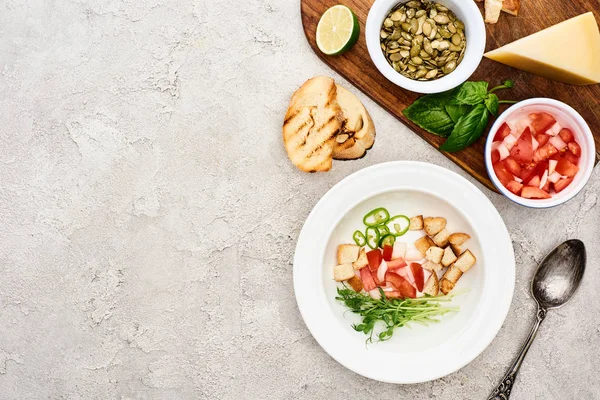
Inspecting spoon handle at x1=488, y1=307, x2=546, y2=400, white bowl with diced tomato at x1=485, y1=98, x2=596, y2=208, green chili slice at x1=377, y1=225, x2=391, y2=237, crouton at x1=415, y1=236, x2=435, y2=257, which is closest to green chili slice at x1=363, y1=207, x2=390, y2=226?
green chili slice at x1=377, y1=225, x2=391, y2=237

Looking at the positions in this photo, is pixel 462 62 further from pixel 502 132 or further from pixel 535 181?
pixel 535 181

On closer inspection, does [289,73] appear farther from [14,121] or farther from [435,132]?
[14,121]

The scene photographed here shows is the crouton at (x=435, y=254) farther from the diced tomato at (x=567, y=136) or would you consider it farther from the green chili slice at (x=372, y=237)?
the diced tomato at (x=567, y=136)

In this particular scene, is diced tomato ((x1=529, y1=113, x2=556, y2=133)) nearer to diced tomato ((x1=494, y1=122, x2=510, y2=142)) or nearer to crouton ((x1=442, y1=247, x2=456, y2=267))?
diced tomato ((x1=494, y1=122, x2=510, y2=142))

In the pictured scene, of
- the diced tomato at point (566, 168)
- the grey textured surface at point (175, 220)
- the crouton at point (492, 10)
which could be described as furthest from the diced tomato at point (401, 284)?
the crouton at point (492, 10)

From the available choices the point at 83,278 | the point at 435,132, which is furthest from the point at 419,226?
the point at 83,278
